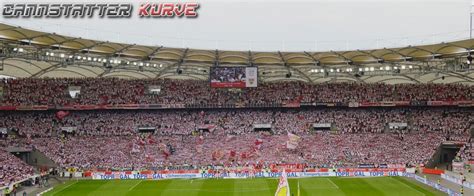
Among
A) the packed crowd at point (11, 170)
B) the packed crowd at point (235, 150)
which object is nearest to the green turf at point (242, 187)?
the packed crowd at point (11, 170)

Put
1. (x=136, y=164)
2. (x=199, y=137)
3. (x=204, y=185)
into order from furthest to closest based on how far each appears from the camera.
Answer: (x=199, y=137) < (x=136, y=164) < (x=204, y=185)

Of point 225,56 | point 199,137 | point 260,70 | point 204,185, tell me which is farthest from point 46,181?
point 260,70

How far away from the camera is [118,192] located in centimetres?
4322

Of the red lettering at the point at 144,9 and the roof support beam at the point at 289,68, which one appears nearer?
the red lettering at the point at 144,9

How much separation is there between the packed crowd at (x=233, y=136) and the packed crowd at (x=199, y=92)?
1861 mm

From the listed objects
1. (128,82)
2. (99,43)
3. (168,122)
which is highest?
(99,43)

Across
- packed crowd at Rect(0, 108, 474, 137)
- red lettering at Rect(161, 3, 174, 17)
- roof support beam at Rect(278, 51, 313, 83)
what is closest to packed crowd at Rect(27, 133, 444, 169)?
packed crowd at Rect(0, 108, 474, 137)

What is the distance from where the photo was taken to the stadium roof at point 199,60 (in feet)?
188

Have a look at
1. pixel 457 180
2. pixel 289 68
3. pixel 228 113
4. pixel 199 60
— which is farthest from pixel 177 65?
pixel 457 180

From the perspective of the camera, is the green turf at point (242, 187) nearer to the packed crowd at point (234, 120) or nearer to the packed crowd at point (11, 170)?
the packed crowd at point (11, 170)

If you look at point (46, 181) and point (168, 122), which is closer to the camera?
point (46, 181)

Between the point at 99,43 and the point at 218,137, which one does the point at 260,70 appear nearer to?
the point at 218,137

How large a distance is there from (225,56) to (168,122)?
12037 mm

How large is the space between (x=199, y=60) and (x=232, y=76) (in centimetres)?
511
